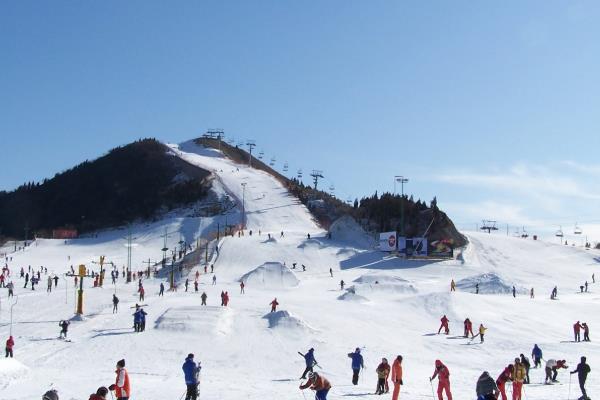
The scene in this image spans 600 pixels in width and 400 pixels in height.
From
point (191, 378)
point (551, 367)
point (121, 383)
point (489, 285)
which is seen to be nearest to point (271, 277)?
point (489, 285)

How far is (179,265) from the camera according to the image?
55969mm

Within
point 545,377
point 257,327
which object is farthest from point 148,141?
point 545,377

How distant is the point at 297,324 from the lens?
26.7 m

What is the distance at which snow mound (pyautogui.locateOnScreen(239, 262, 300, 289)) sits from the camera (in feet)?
154

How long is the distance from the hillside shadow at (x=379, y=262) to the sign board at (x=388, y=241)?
3.71 feet

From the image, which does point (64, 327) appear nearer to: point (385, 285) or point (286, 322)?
point (286, 322)

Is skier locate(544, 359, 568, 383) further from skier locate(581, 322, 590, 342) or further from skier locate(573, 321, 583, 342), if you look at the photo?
skier locate(581, 322, 590, 342)

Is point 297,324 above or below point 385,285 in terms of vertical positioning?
below

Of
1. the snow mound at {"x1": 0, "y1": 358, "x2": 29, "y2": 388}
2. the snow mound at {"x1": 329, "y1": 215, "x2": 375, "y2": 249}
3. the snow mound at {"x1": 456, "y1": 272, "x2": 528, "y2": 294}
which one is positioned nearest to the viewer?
the snow mound at {"x1": 0, "y1": 358, "x2": 29, "y2": 388}

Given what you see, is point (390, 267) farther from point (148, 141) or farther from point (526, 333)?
point (148, 141)

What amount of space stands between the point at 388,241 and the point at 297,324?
40.4 m

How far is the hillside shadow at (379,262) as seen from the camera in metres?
60.6

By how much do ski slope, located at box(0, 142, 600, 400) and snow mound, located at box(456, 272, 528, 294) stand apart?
0.20 meters

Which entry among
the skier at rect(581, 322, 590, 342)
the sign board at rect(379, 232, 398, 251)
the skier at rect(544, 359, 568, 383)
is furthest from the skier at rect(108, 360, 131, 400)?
the sign board at rect(379, 232, 398, 251)
